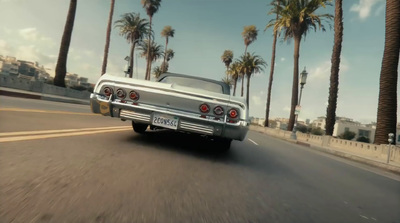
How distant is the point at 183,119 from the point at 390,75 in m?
11.7

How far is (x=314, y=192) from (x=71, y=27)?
20723mm

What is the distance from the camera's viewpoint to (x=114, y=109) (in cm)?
431

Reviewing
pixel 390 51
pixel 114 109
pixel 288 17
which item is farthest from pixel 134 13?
pixel 114 109

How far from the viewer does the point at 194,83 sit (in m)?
5.86

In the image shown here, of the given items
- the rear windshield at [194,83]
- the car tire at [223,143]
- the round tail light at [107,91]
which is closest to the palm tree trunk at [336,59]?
the rear windshield at [194,83]

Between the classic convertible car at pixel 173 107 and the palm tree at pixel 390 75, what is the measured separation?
35.1 feet

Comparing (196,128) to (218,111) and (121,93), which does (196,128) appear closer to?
(218,111)

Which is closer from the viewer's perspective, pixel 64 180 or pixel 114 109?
pixel 64 180

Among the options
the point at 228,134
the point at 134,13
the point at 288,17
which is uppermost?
the point at 134,13

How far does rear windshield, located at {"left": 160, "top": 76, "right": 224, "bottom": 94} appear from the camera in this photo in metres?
5.79

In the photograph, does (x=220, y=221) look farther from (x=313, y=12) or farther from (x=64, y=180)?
(x=313, y=12)

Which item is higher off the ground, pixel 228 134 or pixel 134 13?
pixel 134 13

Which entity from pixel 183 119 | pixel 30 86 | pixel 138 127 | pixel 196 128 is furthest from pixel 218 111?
pixel 30 86

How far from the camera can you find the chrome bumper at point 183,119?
4.18 meters
